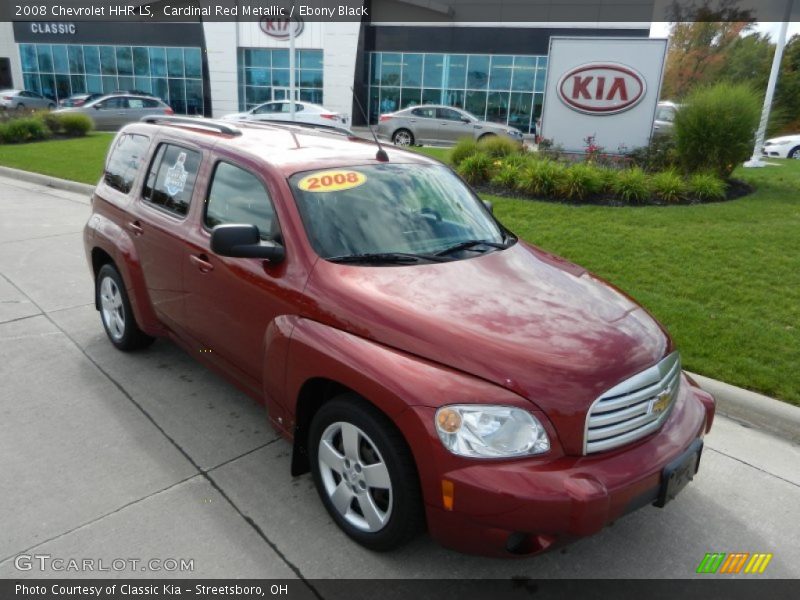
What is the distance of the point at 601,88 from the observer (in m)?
13.2

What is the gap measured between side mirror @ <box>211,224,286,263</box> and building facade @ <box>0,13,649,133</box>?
103 feet

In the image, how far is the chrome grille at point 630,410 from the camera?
2408mm

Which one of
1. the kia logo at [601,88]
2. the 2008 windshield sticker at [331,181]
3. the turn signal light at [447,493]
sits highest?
the kia logo at [601,88]

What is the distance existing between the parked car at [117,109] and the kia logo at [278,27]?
39.4 feet

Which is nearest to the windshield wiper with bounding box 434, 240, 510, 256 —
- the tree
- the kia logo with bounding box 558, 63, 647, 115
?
the kia logo with bounding box 558, 63, 647, 115

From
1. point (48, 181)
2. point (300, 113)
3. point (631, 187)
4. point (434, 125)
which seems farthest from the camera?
point (300, 113)

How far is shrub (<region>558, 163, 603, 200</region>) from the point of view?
31.2ft

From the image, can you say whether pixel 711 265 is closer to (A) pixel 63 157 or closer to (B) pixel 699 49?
(A) pixel 63 157

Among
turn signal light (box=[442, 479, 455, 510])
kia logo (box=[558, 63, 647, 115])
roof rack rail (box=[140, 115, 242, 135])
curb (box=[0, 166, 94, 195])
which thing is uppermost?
kia logo (box=[558, 63, 647, 115])

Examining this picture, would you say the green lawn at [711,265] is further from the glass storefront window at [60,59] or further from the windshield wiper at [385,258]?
the glass storefront window at [60,59]

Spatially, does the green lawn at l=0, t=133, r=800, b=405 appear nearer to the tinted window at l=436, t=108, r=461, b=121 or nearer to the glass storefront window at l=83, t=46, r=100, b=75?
the tinted window at l=436, t=108, r=461, b=121

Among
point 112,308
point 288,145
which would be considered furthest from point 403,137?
point 288,145

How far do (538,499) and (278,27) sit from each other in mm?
36890

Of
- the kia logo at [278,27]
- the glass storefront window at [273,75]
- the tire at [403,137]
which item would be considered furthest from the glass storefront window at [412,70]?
the tire at [403,137]
